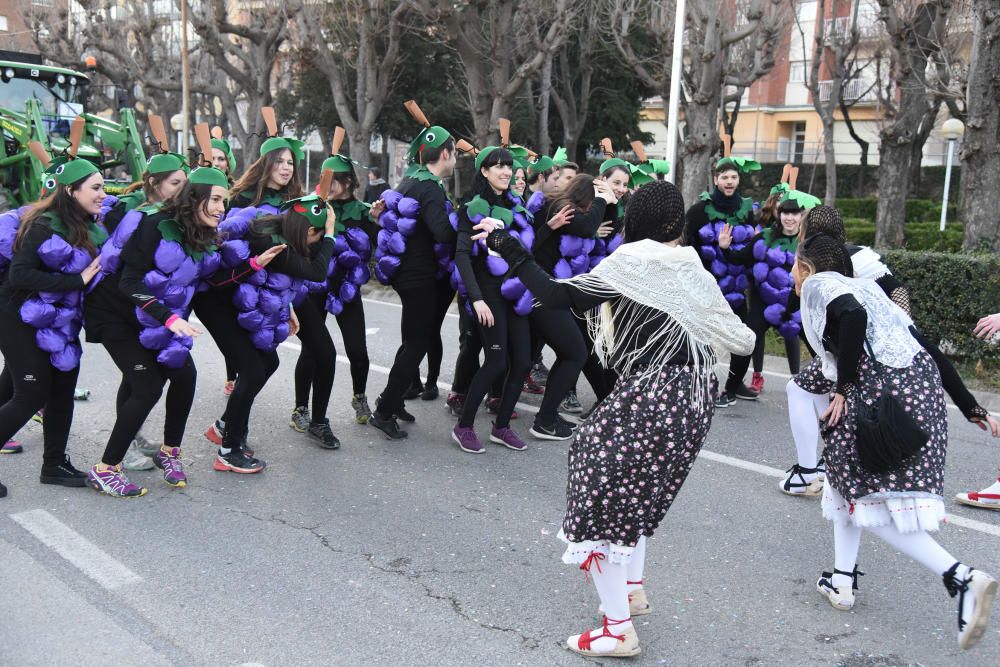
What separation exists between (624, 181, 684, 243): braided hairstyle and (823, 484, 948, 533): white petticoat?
1.26m

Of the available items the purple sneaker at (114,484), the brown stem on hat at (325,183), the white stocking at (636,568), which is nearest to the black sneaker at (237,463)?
the purple sneaker at (114,484)

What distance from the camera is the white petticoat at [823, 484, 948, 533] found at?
11.3 ft

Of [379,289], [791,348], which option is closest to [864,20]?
[379,289]

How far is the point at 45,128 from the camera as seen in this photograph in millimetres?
14078

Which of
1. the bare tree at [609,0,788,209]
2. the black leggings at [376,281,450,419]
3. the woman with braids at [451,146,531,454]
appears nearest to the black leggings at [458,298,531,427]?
the woman with braids at [451,146,531,454]

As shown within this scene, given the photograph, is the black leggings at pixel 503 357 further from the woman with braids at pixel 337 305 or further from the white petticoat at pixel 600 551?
A: the white petticoat at pixel 600 551

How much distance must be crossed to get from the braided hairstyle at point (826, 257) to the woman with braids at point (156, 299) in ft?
8.90

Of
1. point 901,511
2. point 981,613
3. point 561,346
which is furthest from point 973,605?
point 561,346

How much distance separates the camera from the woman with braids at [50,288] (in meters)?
4.52

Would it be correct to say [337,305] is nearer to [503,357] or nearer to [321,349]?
[321,349]

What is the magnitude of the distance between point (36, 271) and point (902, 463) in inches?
155

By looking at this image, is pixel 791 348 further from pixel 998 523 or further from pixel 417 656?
pixel 417 656

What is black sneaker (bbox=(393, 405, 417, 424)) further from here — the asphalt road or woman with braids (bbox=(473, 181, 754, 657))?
woman with braids (bbox=(473, 181, 754, 657))

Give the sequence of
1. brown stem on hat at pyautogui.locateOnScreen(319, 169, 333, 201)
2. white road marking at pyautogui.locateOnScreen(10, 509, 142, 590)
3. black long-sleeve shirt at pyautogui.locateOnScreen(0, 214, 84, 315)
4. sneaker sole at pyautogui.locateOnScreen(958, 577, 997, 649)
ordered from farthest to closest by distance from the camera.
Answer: brown stem on hat at pyautogui.locateOnScreen(319, 169, 333, 201) < black long-sleeve shirt at pyautogui.locateOnScreen(0, 214, 84, 315) < white road marking at pyautogui.locateOnScreen(10, 509, 142, 590) < sneaker sole at pyautogui.locateOnScreen(958, 577, 997, 649)
